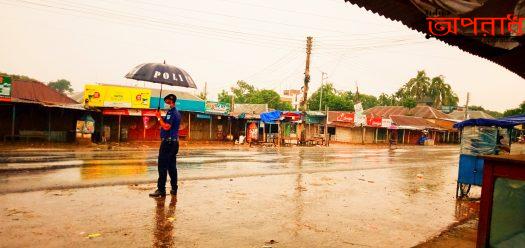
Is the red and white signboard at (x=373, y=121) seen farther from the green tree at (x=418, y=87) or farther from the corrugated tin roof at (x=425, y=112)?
the green tree at (x=418, y=87)

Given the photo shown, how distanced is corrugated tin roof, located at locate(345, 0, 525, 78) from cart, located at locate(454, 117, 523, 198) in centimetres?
459

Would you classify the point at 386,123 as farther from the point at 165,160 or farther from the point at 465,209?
the point at 165,160

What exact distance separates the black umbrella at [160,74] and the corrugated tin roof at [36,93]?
1698cm

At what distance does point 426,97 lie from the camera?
219ft

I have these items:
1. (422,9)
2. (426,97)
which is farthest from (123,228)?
(426,97)

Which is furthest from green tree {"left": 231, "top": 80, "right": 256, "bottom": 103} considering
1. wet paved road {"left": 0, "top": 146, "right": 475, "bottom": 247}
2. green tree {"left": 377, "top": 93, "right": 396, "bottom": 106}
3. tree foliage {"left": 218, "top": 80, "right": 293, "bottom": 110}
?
wet paved road {"left": 0, "top": 146, "right": 475, "bottom": 247}

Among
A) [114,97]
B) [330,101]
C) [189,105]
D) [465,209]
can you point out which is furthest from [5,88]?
[330,101]

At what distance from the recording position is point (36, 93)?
23.7 metres

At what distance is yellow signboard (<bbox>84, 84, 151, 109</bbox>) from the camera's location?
24641 mm

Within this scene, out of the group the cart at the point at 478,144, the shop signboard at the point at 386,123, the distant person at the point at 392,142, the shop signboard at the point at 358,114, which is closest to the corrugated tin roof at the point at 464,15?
the cart at the point at 478,144

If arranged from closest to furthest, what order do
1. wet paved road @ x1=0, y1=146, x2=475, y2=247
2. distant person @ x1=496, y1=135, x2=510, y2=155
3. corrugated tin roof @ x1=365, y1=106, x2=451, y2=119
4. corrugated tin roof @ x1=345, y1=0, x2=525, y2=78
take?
corrugated tin roof @ x1=345, y1=0, x2=525, y2=78 < wet paved road @ x1=0, y1=146, x2=475, y2=247 < distant person @ x1=496, y1=135, x2=510, y2=155 < corrugated tin roof @ x1=365, y1=106, x2=451, y2=119

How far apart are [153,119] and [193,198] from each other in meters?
21.6

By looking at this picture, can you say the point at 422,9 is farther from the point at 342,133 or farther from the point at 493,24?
the point at 342,133

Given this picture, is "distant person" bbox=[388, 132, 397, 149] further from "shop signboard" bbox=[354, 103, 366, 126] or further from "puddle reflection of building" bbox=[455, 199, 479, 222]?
"puddle reflection of building" bbox=[455, 199, 479, 222]
